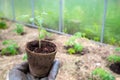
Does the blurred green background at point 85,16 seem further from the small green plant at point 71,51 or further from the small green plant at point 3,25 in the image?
the small green plant at point 71,51

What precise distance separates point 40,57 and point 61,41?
1456 mm

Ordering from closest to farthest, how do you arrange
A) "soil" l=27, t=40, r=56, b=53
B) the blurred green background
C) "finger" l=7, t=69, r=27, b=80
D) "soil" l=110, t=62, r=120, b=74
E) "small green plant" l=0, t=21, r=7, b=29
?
"finger" l=7, t=69, r=27, b=80 → "soil" l=27, t=40, r=56, b=53 → "soil" l=110, t=62, r=120, b=74 → the blurred green background → "small green plant" l=0, t=21, r=7, b=29

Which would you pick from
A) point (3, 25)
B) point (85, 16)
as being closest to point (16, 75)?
point (85, 16)

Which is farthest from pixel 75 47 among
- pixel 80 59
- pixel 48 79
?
pixel 48 79

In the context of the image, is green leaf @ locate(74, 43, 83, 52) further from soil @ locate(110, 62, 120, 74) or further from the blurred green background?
soil @ locate(110, 62, 120, 74)

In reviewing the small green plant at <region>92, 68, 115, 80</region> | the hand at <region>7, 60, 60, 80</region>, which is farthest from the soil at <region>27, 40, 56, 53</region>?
the small green plant at <region>92, 68, 115, 80</region>

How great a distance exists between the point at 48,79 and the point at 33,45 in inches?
22.9

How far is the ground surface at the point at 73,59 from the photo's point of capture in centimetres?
355

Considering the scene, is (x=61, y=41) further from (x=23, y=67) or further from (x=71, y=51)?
(x=23, y=67)

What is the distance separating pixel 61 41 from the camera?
15.6ft

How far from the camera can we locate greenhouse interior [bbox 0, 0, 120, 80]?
3502 mm

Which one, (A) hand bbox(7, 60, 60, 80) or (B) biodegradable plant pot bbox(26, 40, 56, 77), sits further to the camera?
(A) hand bbox(7, 60, 60, 80)

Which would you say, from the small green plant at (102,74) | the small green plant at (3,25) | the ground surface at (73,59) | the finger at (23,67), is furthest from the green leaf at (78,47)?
the small green plant at (3,25)

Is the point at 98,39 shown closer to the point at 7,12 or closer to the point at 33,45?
the point at 33,45
